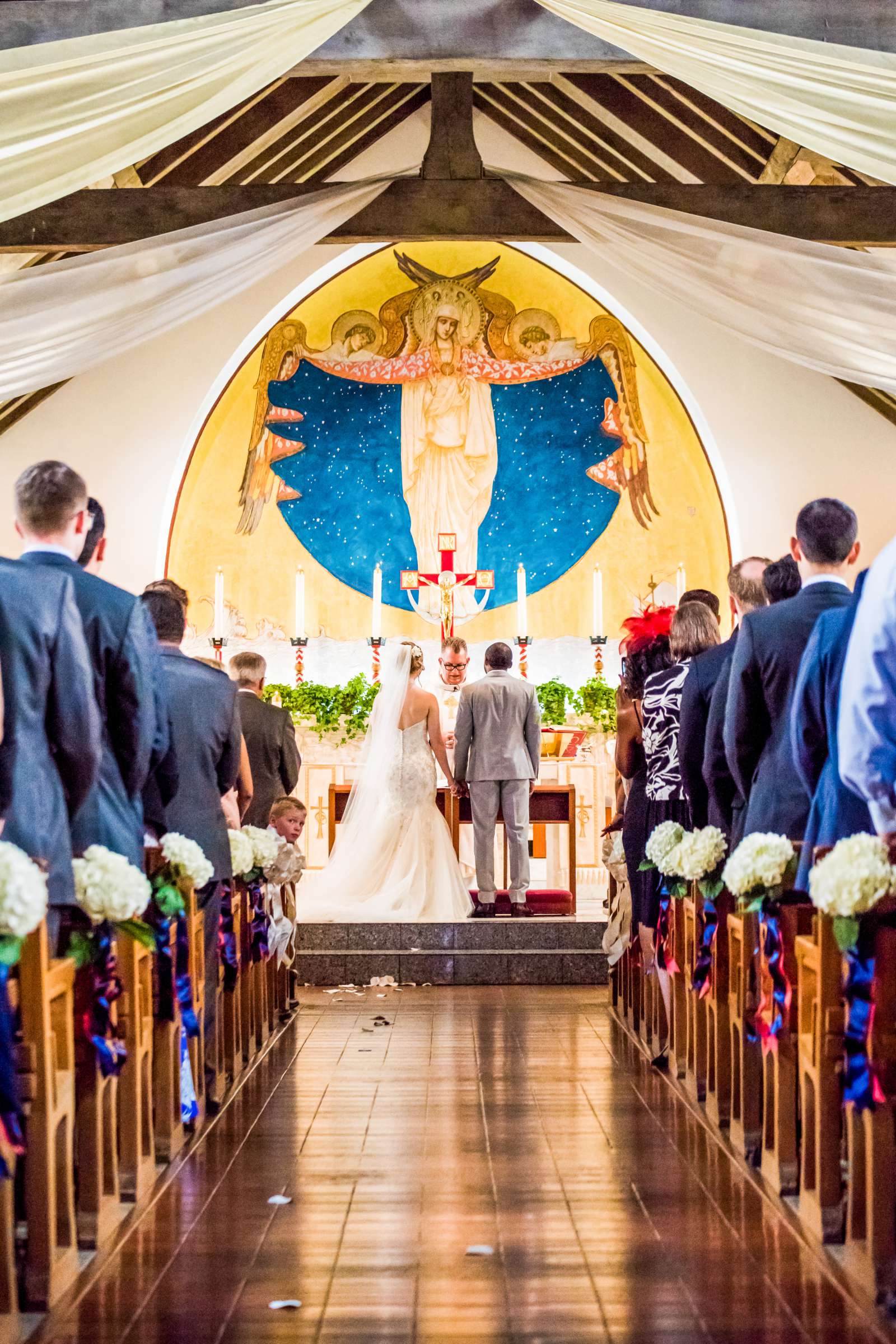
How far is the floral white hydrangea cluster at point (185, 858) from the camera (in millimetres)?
4109

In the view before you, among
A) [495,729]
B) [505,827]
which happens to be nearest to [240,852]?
[495,729]

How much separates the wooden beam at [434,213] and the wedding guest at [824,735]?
3657 millimetres

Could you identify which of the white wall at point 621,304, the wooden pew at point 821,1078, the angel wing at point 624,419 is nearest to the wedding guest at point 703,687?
the wooden pew at point 821,1078

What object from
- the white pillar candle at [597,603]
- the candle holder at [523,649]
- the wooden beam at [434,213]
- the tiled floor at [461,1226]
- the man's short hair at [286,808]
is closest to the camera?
the tiled floor at [461,1226]

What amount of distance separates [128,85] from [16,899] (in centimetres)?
327

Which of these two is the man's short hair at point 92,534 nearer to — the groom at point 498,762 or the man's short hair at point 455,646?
the groom at point 498,762

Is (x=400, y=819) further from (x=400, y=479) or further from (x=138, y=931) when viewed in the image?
(x=400, y=479)

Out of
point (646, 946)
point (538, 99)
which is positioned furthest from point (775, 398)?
point (646, 946)

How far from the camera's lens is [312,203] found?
20.4 feet

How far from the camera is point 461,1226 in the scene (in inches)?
135

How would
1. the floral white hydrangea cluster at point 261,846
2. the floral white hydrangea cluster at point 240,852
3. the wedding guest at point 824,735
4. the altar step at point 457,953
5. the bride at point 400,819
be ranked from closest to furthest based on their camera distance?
the wedding guest at point 824,735, the floral white hydrangea cluster at point 240,852, the floral white hydrangea cluster at point 261,846, the altar step at point 457,953, the bride at point 400,819

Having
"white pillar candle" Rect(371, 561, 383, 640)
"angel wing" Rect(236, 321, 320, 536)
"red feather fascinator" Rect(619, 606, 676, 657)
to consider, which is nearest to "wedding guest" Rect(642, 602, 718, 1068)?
"red feather fascinator" Rect(619, 606, 676, 657)

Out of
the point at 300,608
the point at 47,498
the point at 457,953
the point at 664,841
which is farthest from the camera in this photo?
the point at 300,608

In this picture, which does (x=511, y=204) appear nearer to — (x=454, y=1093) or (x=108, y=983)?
(x=454, y=1093)
